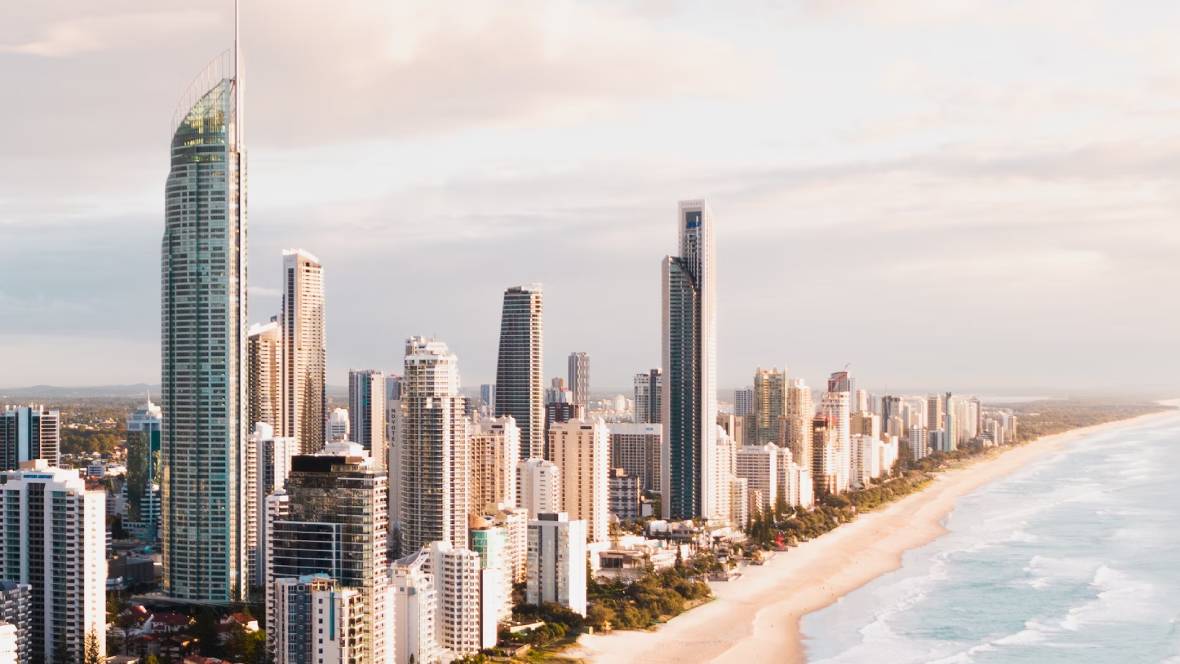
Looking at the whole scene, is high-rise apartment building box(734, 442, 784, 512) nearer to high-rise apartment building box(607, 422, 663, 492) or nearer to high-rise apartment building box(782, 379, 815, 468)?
high-rise apartment building box(607, 422, 663, 492)

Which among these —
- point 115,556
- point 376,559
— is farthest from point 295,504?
point 115,556

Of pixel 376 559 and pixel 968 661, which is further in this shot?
pixel 968 661

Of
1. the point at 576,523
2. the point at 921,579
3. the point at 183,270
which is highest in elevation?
the point at 183,270

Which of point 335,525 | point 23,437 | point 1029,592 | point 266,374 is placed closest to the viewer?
point 335,525

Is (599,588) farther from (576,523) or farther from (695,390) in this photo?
(695,390)

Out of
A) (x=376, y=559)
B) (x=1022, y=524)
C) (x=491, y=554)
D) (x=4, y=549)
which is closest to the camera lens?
(x=376, y=559)

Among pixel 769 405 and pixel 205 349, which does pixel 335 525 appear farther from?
pixel 769 405

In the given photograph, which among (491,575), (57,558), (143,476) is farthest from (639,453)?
(57,558)
